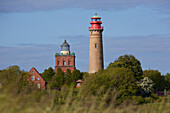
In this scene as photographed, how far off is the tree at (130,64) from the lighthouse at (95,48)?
2497cm

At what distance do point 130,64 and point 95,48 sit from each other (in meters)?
28.5

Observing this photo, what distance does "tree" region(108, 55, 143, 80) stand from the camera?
63.8 metres

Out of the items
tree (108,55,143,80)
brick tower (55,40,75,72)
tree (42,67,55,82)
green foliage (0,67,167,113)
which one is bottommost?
green foliage (0,67,167,113)

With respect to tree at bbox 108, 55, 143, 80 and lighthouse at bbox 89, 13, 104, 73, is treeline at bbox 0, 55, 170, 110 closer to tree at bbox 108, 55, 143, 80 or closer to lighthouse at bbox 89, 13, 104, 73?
tree at bbox 108, 55, 143, 80

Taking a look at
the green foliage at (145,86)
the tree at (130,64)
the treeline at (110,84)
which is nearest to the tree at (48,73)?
→ the treeline at (110,84)

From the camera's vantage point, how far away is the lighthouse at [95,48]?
92.3 meters

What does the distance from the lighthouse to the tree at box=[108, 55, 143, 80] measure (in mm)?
24966

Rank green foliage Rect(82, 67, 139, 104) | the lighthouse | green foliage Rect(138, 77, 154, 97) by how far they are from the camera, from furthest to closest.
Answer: the lighthouse
green foliage Rect(138, 77, 154, 97)
green foliage Rect(82, 67, 139, 104)

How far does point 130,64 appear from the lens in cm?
6519

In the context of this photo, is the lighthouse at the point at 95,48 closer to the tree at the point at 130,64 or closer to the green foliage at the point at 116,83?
the tree at the point at 130,64

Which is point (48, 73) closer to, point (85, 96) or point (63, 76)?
point (63, 76)

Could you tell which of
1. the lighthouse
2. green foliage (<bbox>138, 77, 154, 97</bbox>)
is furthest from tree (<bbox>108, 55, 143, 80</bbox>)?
the lighthouse

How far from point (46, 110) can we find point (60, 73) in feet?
303

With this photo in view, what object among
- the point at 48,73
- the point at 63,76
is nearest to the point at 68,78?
the point at 63,76
